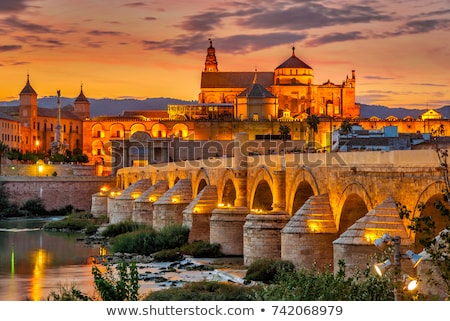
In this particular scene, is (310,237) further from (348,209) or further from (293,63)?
(293,63)

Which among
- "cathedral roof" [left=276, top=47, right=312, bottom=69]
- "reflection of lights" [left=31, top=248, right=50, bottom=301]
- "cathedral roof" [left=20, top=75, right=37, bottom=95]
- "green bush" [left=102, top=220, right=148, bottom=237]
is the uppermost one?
"cathedral roof" [left=276, top=47, right=312, bottom=69]

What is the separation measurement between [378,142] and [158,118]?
51.2m

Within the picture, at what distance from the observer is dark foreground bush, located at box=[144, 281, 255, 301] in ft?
49.4

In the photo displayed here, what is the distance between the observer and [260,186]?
25797 mm

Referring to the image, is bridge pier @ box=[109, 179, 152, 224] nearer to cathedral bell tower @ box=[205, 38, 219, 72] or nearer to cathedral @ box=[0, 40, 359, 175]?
cathedral @ box=[0, 40, 359, 175]

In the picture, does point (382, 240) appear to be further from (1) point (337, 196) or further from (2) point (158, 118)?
(2) point (158, 118)

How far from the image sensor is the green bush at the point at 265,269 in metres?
Result: 18.5

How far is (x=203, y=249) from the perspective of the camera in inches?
974

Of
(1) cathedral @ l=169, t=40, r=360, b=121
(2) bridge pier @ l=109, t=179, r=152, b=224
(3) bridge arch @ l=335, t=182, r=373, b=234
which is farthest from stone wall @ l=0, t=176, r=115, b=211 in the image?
(3) bridge arch @ l=335, t=182, r=373, b=234

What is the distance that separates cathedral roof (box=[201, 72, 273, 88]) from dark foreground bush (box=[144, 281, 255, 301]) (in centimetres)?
7110

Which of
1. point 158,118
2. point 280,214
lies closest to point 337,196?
point 280,214

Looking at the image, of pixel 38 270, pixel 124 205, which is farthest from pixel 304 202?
pixel 124 205

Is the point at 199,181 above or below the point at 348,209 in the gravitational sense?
above

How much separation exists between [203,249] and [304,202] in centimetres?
378
